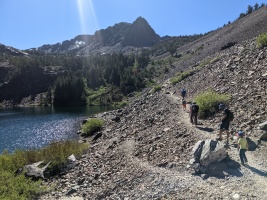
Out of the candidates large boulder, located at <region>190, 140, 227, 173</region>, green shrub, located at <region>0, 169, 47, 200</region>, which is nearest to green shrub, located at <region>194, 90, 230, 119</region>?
large boulder, located at <region>190, 140, 227, 173</region>

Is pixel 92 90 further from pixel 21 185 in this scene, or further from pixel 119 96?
pixel 21 185

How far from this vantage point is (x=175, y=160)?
22375 mm

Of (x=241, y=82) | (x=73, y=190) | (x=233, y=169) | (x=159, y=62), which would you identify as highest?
(x=159, y=62)

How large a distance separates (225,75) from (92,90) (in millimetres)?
134614

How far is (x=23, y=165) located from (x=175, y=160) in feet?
56.4

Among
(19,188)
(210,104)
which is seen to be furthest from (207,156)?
(19,188)

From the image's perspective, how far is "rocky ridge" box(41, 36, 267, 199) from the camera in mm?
17734

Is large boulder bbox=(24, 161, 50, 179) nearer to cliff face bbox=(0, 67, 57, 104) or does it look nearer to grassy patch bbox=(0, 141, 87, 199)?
grassy patch bbox=(0, 141, 87, 199)

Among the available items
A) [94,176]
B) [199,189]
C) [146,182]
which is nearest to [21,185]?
[94,176]

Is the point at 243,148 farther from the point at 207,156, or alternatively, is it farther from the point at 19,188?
the point at 19,188

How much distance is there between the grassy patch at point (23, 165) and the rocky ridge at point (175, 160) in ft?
5.06

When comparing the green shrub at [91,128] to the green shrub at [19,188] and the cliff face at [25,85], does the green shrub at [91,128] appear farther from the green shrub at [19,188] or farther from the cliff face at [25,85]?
the cliff face at [25,85]

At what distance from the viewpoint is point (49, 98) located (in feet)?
522

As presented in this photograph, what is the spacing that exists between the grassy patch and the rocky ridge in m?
1.54
